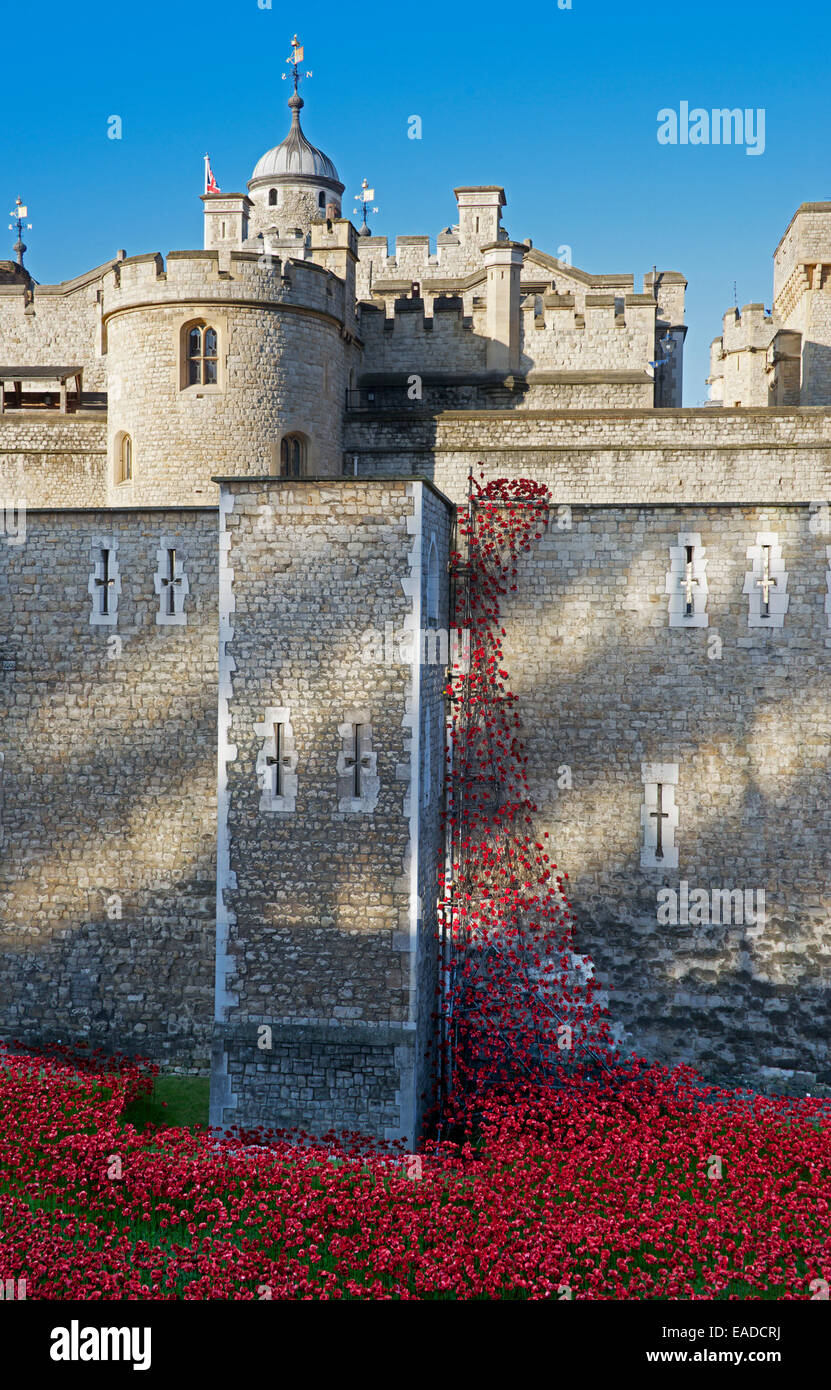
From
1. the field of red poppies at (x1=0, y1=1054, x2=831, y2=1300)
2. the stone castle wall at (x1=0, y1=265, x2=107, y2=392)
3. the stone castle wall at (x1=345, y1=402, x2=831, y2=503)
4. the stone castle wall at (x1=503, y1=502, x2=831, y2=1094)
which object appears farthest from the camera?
the stone castle wall at (x1=0, y1=265, x2=107, y2=392)

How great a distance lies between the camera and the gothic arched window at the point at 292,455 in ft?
50.8

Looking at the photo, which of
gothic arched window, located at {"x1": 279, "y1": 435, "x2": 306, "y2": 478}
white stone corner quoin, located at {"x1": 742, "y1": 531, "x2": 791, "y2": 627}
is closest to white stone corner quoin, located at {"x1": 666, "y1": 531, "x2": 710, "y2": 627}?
white stone corner quoin, located at {"x1": 742, "y1": 531, "x2": 791, "y2": 627}

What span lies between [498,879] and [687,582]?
12.3 feet

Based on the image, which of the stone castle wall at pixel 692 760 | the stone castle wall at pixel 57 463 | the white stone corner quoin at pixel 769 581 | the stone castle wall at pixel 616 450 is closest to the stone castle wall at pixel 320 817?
the stone castle wall at pixel 692 760

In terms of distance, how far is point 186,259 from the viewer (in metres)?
14.9

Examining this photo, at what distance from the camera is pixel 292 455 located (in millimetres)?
15766

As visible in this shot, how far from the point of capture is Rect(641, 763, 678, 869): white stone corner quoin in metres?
11.3

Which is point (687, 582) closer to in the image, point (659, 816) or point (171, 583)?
point (659, 816)

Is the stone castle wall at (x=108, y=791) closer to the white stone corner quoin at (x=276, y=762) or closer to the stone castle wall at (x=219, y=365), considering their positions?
the white stone corner quoin at (x=276, y=762)

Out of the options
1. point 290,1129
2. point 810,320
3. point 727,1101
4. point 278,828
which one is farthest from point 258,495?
point 810,320

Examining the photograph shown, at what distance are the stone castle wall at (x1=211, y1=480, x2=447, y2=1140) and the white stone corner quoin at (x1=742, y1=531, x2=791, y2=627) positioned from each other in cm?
370

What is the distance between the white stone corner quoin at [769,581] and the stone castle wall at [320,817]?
3696mm

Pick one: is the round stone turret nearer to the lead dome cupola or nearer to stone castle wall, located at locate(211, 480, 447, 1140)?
the lead dome cupola

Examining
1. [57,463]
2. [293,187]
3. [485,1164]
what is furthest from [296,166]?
[485,1164]
